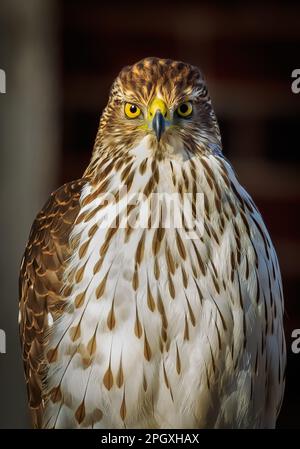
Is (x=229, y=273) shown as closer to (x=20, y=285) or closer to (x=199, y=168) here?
(x=199, y=168)

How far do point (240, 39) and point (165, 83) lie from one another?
0.40ft

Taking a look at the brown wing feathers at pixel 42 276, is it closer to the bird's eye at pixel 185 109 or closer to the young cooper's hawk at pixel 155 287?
the young cooper's hawk at pixel 155 287

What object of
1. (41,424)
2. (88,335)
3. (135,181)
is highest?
(135,181)

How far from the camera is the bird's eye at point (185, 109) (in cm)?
75

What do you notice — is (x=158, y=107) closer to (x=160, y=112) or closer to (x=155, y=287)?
(x=160, y=112)

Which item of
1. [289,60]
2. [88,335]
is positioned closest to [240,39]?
[289,60]

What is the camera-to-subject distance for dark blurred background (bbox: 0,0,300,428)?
73 cm

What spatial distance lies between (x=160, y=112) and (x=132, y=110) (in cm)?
6

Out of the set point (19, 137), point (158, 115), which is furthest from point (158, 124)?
point (19, 137)

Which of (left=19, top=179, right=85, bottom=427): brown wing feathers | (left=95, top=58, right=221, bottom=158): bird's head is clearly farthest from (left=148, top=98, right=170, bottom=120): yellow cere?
(left=19, top=179, right=85, bottom=427): brown wing feathers

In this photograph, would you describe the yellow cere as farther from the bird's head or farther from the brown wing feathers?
the brown wing feathers

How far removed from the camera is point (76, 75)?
861mm

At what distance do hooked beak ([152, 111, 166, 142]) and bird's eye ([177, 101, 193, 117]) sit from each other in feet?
0.11

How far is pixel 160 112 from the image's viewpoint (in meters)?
0.72
